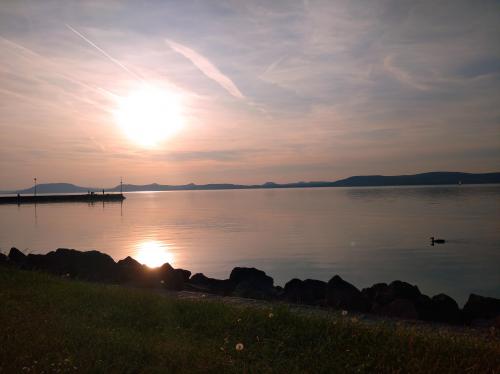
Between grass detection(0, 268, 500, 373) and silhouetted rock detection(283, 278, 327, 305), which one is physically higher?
grass detection(0, 268, 500, 373)

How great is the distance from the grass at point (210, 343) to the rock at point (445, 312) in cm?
778

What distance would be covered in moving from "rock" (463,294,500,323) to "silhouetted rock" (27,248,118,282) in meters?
15.8

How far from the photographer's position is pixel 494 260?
3850 centimetres

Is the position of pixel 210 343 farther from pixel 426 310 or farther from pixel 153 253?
pixel 153 253

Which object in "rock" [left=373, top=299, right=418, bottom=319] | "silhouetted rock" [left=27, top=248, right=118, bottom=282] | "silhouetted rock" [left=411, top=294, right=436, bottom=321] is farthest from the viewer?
"silhouetted rock" [left=27, top=248, right=118, bottom=282]

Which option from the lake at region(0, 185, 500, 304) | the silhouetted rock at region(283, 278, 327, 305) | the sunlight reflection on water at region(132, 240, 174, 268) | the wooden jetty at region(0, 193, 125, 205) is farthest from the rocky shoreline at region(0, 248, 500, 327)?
the wooden jetty at region(0, 193, 125, 205)

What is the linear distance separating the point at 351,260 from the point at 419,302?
2214cm

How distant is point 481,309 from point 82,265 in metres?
18.8

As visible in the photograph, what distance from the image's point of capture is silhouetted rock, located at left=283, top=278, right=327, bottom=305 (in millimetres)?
19581

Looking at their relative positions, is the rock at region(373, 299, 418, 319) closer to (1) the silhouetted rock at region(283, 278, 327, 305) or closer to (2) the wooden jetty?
(1) the silhouetted rock at region(283, 278, 327, 305)

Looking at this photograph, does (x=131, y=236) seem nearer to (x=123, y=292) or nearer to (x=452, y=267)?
(x=452, y=267)

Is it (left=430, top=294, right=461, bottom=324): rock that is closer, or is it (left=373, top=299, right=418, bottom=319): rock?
(left=373, top=299, right=418, bottom=319): rock

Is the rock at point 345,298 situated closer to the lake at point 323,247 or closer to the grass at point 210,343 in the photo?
the grass at point 210,343

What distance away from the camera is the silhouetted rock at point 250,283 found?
67.5ft
